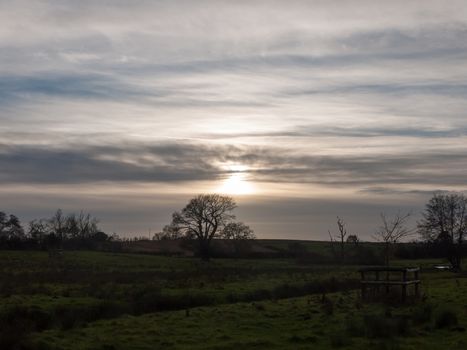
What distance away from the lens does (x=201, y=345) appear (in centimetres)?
1859

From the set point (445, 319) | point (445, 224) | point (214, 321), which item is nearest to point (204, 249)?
point (445, 224)

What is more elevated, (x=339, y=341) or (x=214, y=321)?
(x=339, y=341)

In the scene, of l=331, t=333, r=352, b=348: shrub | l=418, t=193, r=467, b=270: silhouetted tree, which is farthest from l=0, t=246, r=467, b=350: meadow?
l=418, t=193, r=467, b=270: silhouetted tree

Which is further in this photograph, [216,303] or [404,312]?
[216,303]

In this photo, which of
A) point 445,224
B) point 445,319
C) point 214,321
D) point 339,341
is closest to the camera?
point 339,341

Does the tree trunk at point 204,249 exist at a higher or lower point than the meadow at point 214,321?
higher

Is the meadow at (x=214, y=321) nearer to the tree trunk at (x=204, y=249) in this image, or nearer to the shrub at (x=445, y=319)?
the shrub at (x=445, y=319)

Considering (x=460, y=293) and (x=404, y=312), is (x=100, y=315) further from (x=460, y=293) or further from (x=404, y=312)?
(x=460, y=293)

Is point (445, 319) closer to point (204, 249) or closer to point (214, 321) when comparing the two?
point (214, 321)

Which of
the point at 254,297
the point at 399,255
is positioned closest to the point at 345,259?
the point at 399,255

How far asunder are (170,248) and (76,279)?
80585mm

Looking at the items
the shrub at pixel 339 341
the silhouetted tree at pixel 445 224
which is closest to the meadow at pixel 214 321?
the shrub at pixel 339 341

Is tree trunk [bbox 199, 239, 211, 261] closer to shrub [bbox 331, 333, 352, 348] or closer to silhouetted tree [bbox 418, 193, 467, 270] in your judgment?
silhouetted tree [bbox 418, 193, 467, 270]

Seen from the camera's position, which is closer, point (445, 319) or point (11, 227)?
point (445, 319)
